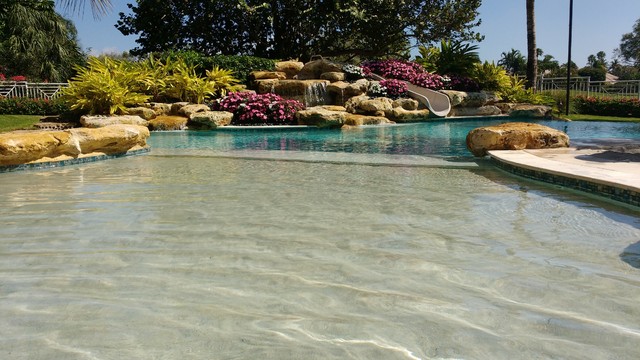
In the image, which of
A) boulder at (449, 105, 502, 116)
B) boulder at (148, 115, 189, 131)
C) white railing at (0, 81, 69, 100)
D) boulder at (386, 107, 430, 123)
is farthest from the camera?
white railing at (0, 81, 69, 100)

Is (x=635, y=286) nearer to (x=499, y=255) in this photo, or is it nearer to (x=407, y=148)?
(x=499, y=255)

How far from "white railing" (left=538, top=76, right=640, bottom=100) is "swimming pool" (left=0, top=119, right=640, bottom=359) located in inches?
828

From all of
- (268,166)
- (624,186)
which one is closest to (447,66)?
(268,166)

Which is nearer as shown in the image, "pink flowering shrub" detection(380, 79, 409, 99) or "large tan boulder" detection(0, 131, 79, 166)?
"large tan boulder" detection(0, 131, 79, 166)

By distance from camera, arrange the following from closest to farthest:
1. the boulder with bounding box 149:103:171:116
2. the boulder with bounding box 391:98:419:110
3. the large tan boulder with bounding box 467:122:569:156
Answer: the large tan boulder with bounding box 467:122:569:156 → the boulder with bounding box 149:103:171:116 → the boulder with bounding box 391:98:419:110

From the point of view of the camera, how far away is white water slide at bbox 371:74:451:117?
1855 centimetres

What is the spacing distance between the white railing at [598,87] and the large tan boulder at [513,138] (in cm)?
1661

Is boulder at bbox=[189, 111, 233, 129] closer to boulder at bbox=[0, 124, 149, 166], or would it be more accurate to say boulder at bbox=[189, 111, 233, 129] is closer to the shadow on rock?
boulder at bbox=[0, 124, 149, 166]

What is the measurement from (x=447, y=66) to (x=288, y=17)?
24.6 ft

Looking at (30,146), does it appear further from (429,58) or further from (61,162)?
(429,58)

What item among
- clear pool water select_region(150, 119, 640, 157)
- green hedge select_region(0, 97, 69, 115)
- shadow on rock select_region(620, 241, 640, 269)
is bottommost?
shadow on rock select_region(620, 241, 640, 269)

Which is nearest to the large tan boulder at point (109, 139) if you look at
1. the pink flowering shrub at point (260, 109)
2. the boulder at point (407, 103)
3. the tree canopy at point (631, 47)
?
the pink flowering shrub at point (260, 109)

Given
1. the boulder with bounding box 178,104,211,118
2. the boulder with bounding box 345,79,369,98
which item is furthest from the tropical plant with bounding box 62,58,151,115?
the boulder with bounding box 345,79,369,98

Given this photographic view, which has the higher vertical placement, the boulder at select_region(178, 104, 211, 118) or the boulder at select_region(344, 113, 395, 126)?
the boulder at select_region(178, 104, 211, 118)
